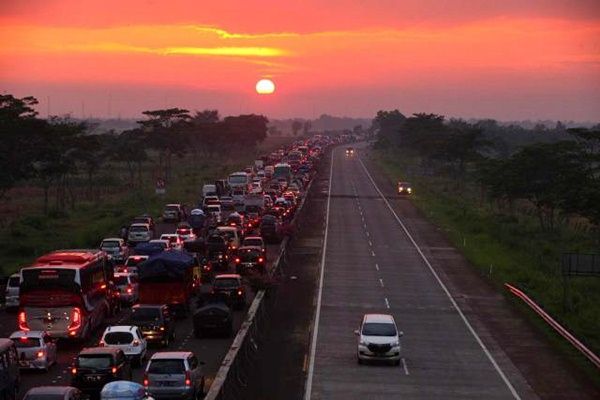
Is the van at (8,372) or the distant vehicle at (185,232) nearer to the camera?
the van at (8,372)

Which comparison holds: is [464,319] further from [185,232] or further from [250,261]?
[185,232]

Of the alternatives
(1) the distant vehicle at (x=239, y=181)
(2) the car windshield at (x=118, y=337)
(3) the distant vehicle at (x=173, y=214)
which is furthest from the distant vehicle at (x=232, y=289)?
(1) the distant vehicle at (x=239, y=181)

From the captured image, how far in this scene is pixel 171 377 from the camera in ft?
89.4

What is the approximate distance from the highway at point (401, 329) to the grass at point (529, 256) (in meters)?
3.34

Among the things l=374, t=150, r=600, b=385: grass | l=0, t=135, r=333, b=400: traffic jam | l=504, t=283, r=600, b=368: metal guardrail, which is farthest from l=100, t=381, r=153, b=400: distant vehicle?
l=504, t=283, r=600, b=368: metal guardrail

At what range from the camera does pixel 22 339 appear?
32281 mm

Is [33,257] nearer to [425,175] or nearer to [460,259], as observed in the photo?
[460,259]

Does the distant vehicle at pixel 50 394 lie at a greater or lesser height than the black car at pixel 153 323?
greater

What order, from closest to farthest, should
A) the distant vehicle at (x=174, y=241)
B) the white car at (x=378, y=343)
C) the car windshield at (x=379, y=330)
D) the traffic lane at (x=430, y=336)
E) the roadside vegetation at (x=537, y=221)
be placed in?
the traffic lane at (x=430, y=336) → the white car at (x=378, y=343) → the car windshield at (x=379, y=330) → the roadside vegetation at (x=537, y=221) → the distant vehicle at (x=174, y=241)

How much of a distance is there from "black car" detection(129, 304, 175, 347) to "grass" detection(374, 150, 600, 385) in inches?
562

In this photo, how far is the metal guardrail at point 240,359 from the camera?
26453 mm

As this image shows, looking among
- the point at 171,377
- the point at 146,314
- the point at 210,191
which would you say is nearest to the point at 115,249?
the point at 146,314

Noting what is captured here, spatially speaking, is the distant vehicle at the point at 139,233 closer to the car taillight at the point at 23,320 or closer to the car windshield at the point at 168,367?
the car taillight at the point at 23,320

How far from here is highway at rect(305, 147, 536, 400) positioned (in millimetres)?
31969
